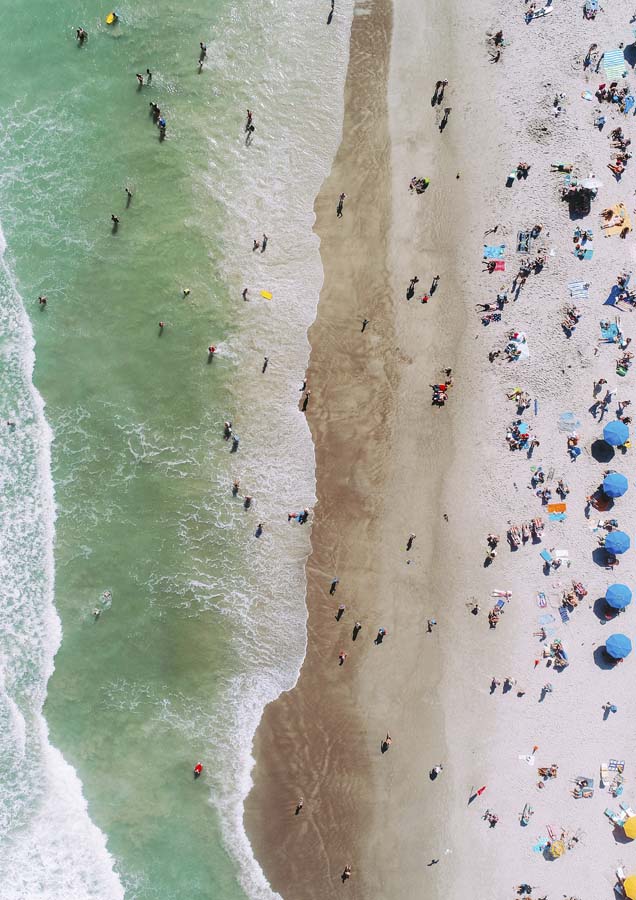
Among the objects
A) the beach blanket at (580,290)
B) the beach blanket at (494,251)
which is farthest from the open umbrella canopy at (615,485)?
the beach blanket at (494,251)

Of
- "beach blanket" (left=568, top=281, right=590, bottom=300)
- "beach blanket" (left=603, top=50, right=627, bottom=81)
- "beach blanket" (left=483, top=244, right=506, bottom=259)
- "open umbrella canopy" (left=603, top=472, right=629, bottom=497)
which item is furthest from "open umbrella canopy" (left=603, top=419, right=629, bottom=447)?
"beach blanket" (left=603, top=50, right=627, bottom=81)

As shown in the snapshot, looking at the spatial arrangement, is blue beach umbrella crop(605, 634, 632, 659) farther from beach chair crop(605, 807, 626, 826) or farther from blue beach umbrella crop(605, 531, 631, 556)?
beach chair crop(605, 807, 626, 826)

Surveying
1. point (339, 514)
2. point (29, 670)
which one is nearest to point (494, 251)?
point (339, 514)

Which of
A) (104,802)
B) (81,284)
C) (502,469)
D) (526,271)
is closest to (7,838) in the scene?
(104,802)

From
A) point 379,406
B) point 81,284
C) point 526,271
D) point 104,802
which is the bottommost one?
point 104,802

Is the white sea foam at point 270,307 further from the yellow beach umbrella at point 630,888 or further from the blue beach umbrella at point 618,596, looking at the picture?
the yellow beach umbrella at point 630,888

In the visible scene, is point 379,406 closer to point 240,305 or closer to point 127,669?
point 240,305
